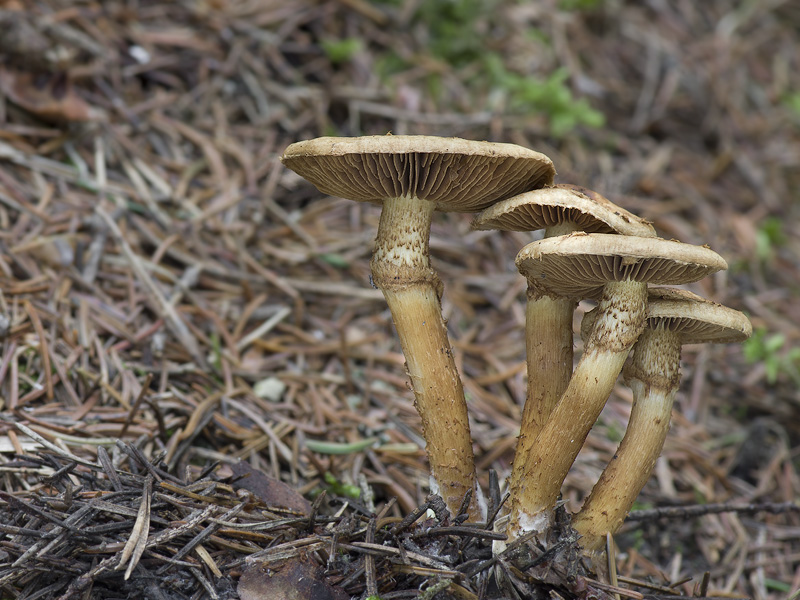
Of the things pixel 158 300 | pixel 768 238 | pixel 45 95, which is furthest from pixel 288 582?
pixel 768 238

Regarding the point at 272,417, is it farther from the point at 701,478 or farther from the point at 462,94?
the point at 462,94

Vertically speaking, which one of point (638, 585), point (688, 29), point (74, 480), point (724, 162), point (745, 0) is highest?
point (745, 0)

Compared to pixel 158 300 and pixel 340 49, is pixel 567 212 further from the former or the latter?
pixel 340 49

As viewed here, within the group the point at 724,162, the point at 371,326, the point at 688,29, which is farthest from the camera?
the point at 688,29

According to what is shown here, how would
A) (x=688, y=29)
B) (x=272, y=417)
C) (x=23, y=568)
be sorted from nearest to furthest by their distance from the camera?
(x=23, y=568) → (x=272, y=417) → (x=688, y=29)

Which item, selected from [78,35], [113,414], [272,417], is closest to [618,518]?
[272,417]
